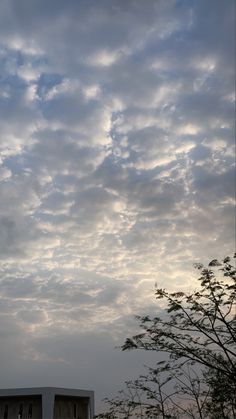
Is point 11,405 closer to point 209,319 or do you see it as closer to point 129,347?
point 129,347

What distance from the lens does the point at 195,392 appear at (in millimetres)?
22812

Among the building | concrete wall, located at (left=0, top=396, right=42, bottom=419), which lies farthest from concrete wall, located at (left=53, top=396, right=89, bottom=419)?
concrete wall, located at (left=0, top=396, right=42, bottom=419)

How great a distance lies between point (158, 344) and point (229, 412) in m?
11.2

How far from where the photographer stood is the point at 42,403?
951 inches

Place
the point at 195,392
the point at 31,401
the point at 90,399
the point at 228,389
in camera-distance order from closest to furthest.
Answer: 1. the point at 228,389
2. the point at 195,392
3. the point at 31,401
4. the point at 90,399

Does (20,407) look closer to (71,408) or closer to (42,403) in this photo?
(42,403)

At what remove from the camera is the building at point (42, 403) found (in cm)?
2427

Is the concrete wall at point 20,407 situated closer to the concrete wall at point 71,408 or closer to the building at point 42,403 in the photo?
the building at point 42,403

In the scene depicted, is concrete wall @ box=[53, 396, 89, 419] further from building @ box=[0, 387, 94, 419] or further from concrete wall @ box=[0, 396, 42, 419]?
concrete wall @ box=[0, 396, 42, 419]

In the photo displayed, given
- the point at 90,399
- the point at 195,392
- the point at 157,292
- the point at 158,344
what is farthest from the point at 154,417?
the point at 157,292

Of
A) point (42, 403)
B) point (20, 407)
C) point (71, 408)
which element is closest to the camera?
point (42, 403)

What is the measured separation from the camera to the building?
24266mm

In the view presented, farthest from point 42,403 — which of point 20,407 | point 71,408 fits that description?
point 71,408

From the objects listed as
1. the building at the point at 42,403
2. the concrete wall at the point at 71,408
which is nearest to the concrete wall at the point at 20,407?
the building at the point at 42,403
